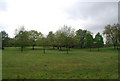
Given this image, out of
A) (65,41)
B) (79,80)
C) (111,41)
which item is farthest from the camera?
(111,41)

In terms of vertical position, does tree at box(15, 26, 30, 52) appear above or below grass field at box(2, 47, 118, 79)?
above

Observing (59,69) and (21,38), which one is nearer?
(59,69)

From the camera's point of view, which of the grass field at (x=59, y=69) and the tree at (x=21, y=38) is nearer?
the grass field at (x=59, y=69)

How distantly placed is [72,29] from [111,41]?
26.1m

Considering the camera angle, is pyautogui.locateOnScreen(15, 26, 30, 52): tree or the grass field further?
pyautogui.locateOnScreen(15, 26, 30, 52): tree

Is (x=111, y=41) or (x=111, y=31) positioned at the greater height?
(x=111, y=31)

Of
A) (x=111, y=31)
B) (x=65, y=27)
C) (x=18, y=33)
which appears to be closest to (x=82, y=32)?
(x=111, y=31)

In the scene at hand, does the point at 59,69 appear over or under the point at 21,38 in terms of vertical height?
under

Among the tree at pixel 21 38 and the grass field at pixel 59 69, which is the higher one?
the tree at pixel 21 38

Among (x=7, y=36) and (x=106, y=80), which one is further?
Result: (x=7, y=36)

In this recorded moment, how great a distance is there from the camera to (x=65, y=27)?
29.6 metres

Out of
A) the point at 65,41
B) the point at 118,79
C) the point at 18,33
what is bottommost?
the point at 118,79

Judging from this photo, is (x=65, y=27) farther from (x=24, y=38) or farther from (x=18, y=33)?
(x=18, y=33)

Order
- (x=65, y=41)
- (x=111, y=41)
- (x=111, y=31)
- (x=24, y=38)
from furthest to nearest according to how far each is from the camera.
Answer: (x=111, y=31) < (x=111, y=41) < (x=24, y=38) < (x=65, y=41)
